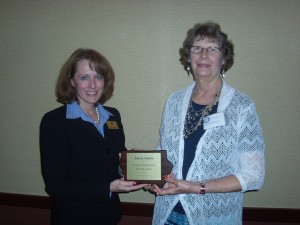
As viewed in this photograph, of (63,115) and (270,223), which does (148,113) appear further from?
(270,223)

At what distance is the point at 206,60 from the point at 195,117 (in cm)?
44

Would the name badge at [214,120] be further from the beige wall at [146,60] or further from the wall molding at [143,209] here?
the wall molding at [143,209]

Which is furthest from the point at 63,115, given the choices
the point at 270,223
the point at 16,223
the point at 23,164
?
the point at 270,223

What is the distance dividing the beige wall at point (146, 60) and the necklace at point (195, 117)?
741 millimetres

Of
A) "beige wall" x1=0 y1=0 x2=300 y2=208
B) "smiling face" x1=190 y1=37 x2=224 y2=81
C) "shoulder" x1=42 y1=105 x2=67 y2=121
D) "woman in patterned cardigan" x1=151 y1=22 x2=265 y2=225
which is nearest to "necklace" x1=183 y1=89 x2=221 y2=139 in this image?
"woman in patterned cardigan" x1=151 y1=22 x2=265 y2=225

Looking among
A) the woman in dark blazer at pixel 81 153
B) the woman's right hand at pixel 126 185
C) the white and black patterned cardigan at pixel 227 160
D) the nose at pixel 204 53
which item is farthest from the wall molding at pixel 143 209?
the nose at pixel 204 53

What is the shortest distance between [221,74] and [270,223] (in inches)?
70.9

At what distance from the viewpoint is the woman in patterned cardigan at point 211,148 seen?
1.50m

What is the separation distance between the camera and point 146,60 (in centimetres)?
240

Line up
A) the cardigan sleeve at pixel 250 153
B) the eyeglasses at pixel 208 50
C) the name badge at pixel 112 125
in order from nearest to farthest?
the cardigan sleeve at pixel 250 153
the eyeglasses at pixel 208 50
the name badge at pixel 112 125

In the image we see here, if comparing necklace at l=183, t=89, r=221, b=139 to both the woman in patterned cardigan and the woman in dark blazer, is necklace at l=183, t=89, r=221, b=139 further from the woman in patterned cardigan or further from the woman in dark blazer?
the woman in dark blazer

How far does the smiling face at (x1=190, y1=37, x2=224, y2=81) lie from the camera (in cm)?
166

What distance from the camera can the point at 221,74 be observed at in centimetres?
190

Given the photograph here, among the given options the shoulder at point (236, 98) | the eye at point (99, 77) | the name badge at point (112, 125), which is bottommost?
the name badge at point (112, 125)
